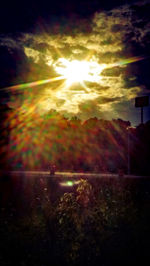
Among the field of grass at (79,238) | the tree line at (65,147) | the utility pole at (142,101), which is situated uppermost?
the utility pole at (142,101)

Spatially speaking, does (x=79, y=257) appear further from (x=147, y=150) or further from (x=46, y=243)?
(x=147, y=150)

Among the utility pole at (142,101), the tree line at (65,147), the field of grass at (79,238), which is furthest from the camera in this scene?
the utility pole at (142,101)

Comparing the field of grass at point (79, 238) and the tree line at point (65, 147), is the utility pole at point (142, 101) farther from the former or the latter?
the field of grass at point (79, 238)

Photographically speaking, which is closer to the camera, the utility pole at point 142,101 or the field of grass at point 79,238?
the field of grass at point 79,238

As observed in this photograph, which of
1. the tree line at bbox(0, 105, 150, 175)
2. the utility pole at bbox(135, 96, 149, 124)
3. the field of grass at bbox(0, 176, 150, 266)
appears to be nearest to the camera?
the field of grass at bbox(0, 176, 150, 266)

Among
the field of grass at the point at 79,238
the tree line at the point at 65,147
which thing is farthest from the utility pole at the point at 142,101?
the field of grass at the point at 79,238

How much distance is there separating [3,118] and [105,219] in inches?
1520

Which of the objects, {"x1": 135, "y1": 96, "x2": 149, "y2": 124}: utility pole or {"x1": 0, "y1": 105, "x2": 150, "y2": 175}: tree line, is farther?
{"x1": 135, "y1": 96, "x2": 149, "y2": 124}: utility pole

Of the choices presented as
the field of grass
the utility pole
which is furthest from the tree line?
the field of grass

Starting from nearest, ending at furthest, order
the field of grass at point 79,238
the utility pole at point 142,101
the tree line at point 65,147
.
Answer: the field of grass at point 79,238, the tree line at point 65,147, the utility pole at point 142,101

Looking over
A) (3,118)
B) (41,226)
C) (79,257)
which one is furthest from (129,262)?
(3,118)

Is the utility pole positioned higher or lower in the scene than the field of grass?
higher

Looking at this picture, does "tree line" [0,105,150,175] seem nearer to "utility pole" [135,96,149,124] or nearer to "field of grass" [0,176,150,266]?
"utility pole" [135,96,149,124]

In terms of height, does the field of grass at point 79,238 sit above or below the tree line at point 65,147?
below
